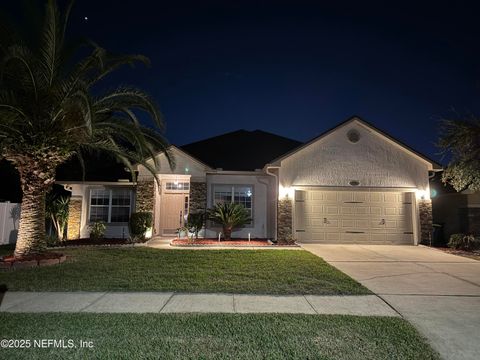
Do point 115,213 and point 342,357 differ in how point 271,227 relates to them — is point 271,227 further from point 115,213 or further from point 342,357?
point 342,357

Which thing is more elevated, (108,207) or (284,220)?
(108,207)

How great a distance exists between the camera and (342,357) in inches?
130

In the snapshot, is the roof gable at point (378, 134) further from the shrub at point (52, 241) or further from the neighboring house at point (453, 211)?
the shrub at point (52, 241)

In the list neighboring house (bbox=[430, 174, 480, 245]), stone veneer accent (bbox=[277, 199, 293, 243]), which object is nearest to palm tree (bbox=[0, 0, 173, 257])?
stone veneer accent (bbox=[277, 199, 293, 243])

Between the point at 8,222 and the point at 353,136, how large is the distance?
599 inches

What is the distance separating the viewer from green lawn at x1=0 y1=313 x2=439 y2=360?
3352 millimetres

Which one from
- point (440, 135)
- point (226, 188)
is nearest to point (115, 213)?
point (226, 188)

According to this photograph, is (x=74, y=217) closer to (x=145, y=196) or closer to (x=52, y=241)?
(x=52, y=241)

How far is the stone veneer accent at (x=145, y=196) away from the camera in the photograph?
13.4 meters

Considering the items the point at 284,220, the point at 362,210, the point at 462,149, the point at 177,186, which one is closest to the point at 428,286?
the point at 284,220

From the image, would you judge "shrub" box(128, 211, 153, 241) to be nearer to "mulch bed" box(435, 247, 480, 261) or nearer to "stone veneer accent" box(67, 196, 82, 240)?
"stone veneer accent" box(67, 196, 82, 240)

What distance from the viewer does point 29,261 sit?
26.3 ft

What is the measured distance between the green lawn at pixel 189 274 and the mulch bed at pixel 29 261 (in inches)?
14.1

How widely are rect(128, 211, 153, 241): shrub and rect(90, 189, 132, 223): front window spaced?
1.97 meters
